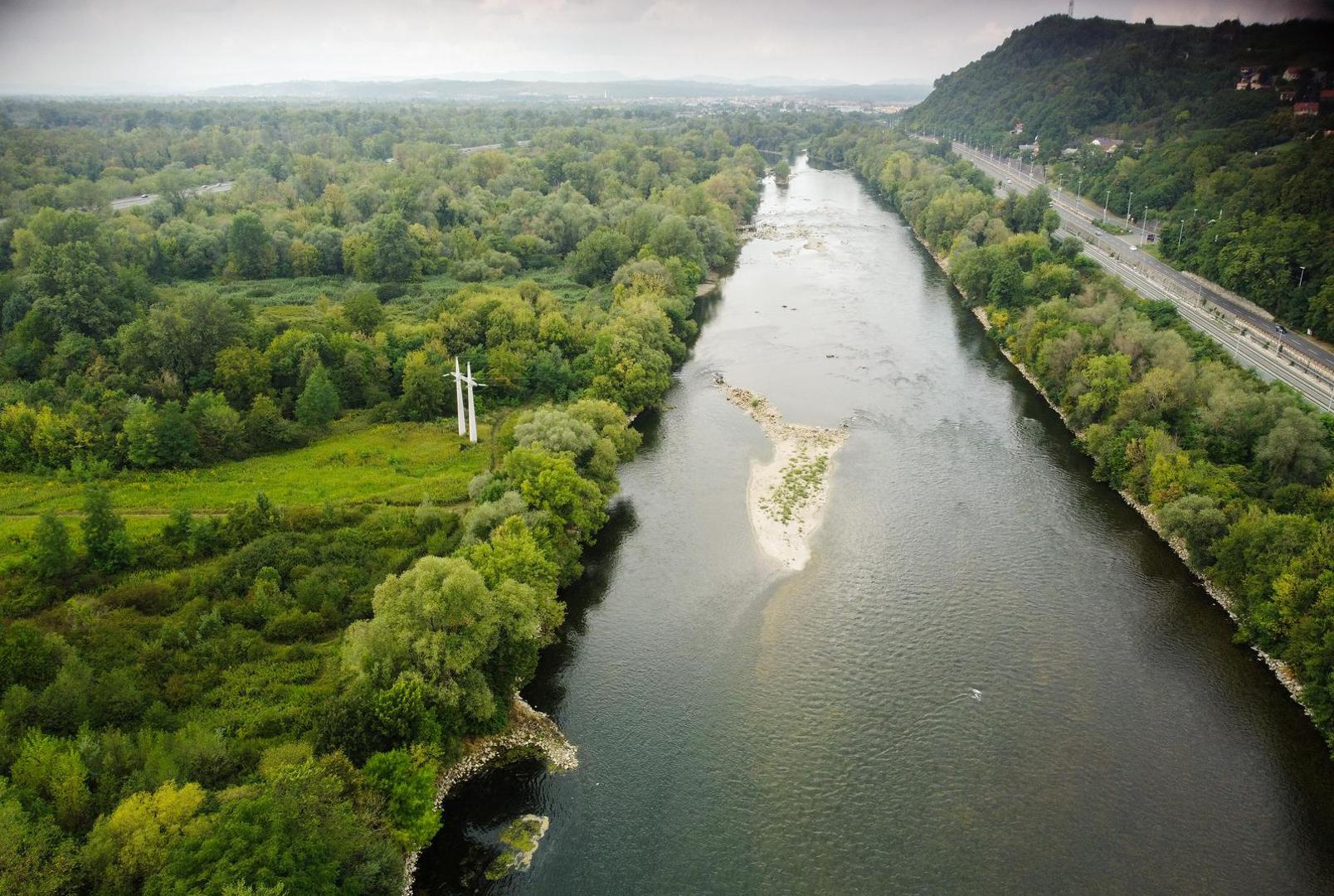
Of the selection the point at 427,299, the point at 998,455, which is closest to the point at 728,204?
the point at 427,299

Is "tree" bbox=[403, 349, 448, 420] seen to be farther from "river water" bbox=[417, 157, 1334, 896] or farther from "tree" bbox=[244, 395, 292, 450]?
"river water" bbox=[417, 157, 1334, 896]

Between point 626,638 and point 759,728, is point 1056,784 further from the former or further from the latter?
point 626,638

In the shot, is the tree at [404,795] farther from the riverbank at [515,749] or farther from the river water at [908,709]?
the riverbank at [515,749]

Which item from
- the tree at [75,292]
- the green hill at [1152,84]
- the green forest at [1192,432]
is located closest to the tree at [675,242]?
the green forest at [1192,432]

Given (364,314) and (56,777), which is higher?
(364,314)

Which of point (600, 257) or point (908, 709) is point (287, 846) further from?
point (600, 257)

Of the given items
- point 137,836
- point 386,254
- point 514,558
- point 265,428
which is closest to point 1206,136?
point 386,254
